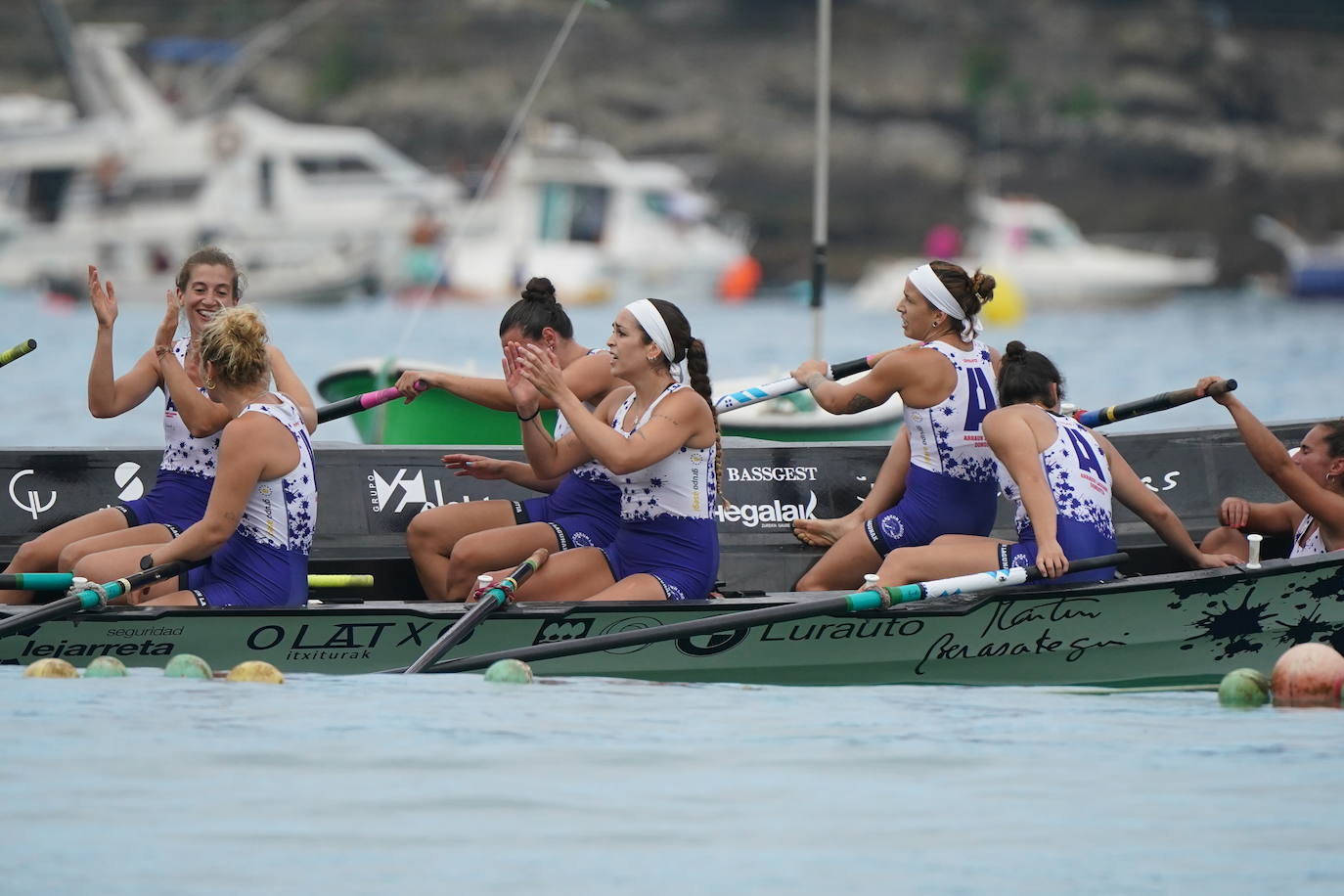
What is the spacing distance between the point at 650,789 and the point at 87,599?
232 cm

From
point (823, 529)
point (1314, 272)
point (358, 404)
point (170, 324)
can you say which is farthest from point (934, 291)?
point (1314, 272)

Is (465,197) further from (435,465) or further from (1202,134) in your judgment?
(435,465)

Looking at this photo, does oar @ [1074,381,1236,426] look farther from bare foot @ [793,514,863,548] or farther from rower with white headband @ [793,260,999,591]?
bare foot @ [793,514,863,548]

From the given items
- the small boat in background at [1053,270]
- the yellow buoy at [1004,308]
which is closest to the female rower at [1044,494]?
the yellow buoy at [1004,308]

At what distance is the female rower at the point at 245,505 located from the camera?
6973 millimetres

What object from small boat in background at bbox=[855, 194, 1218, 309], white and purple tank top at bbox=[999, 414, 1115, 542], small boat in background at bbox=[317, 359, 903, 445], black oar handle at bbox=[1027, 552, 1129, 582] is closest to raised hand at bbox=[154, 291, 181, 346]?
white and purple tank top at bbox=[999, 414, 1115, 542]

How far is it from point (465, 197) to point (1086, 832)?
4935cm

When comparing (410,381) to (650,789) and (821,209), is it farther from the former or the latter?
(821,209)

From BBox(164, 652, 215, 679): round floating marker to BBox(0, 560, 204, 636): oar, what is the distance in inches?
12.6

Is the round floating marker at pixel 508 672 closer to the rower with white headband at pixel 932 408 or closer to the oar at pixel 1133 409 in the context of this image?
the rower with white headband at pixel 932 408

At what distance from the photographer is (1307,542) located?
818 centimetres

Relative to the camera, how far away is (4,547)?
29.5ft

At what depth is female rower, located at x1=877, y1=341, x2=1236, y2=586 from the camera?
7.44 metres

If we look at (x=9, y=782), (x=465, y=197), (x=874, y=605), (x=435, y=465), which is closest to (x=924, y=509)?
(x=874, y=605)
